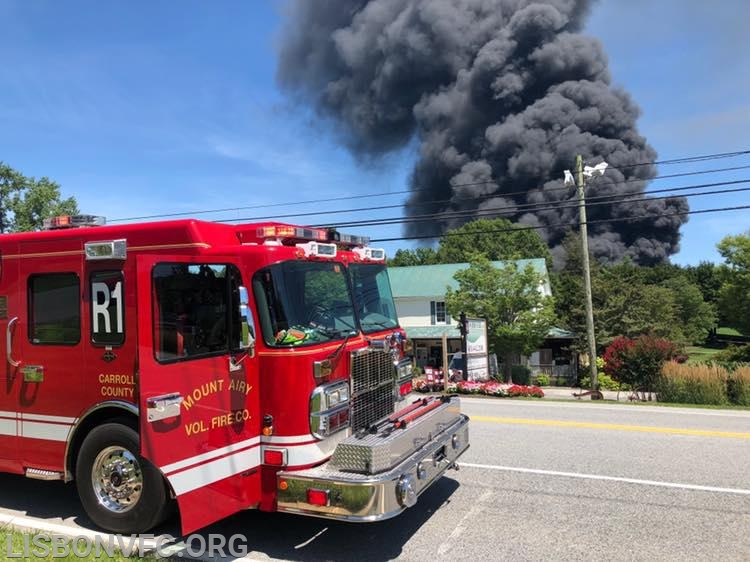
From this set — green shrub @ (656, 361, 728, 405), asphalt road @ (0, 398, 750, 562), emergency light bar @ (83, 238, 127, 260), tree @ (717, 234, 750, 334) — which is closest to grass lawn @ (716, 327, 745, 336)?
tree @ (717, 234, 750, 334)

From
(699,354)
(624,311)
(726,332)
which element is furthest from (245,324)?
(726,332)

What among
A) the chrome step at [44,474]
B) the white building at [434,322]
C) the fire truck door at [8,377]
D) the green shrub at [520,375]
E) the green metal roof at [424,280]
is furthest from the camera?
the green metal roof at [424,280]

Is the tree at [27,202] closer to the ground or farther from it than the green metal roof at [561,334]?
farther from it

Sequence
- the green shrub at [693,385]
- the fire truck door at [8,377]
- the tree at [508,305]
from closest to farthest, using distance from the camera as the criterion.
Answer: the fire truck door at [8,377], the green shrub at [693,385], the tree at [508,305]

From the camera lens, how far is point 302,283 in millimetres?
4984

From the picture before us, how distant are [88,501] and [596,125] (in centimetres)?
10207

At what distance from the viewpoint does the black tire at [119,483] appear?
15.6 ft

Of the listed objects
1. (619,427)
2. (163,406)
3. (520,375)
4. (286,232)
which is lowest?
(520,375)

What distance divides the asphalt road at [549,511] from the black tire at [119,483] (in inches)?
17.4

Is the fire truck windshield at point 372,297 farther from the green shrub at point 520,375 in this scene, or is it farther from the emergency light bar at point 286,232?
the green shrub at point 520,375

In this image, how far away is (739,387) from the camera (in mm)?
15883

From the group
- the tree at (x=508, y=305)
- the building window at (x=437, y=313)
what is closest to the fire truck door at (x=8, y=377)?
the tree at (x=508, y=305)

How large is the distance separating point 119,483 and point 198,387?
1.37 meters

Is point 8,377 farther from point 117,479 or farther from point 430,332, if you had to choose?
point 430,332
